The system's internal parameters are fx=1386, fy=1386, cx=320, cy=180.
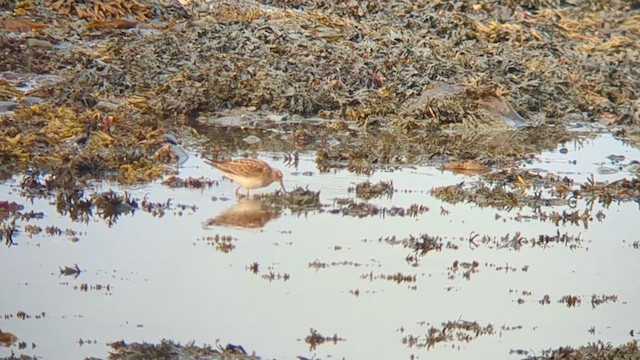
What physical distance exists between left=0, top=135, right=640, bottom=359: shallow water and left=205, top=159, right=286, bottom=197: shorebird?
19 cm

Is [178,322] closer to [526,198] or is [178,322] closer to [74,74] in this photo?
[526,198]

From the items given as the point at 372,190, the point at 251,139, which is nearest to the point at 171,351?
the point at 372,190

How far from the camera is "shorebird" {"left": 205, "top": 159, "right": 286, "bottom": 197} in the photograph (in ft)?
36.7

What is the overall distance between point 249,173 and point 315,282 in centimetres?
252

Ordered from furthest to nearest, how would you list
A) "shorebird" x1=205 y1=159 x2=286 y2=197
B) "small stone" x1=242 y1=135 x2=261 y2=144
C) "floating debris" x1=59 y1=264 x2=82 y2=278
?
"small stone" x1=242 y1=135 x2=261 y2=144 < "shorebird" x1=205 y1=159 x2=286 y2=197 < "floating debris" x1=59 y1=264 x2=82 y2=278

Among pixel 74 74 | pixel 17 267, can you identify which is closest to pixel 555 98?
pixel 74 74

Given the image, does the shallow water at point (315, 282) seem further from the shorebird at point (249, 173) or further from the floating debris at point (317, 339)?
the shorebird at point (249, 173)

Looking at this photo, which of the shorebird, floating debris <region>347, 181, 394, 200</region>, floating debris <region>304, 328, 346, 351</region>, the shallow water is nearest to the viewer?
floating debris <region>304, 328, 346, 351</region>

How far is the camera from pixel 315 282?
29.0 ft

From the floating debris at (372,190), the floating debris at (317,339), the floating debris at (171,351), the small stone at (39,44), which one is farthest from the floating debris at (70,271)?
the small stone at (39,44)

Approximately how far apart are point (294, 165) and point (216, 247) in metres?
3.46

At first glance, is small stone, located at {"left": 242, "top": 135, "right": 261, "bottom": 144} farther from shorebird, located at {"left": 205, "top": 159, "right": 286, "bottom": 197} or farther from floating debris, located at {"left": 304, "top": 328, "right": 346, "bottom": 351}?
floating debris, located at {"left": 304, "top": 328, "right": 346, "bottom": 351}

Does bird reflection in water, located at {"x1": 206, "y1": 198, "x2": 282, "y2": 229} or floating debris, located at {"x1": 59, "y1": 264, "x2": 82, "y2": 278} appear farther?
bird reflection in water, located at {"x1": 206, "y1": 198, "x2": 282, "y2": 229}

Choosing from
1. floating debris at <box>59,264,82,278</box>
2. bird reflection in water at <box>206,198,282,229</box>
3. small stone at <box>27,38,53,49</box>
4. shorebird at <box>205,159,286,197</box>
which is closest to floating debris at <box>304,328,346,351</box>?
floating debris at <box>59,264,82,278</box>
